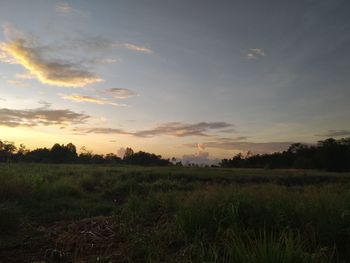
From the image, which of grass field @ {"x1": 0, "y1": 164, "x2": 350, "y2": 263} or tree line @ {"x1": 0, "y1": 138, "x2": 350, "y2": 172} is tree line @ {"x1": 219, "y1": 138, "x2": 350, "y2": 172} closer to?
tree line @ {"x1": 0, "y1": 138, "x2": 350, "y2": 172}

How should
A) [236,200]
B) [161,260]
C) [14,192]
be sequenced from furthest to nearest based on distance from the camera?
[14,192] < [236,200] < [161,260]

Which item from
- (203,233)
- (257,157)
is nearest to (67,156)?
(257,157)

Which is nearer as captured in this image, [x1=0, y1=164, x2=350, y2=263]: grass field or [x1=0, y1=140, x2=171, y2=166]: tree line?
[x1=0, y1=164, x2=350, y2=263]: grass field

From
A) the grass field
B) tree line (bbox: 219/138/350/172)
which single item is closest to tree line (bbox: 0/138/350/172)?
tree line (bbox: 219/138/350/172)

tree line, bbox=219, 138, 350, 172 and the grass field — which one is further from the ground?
tree line, bbox=219, 138, 350, 172

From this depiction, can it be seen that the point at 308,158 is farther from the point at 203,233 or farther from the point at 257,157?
the point at 203,233

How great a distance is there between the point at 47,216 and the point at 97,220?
315 cm

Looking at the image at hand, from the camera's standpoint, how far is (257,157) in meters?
88.4

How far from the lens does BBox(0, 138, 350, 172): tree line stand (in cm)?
6950

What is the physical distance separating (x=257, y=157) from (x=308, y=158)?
13902 mm

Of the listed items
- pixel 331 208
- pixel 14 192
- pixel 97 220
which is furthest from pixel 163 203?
pixel 14 192

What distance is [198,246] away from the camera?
547 centimetres

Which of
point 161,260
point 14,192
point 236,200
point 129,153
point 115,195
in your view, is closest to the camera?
point 161,260

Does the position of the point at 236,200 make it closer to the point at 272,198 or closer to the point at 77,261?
the point at 272,198
